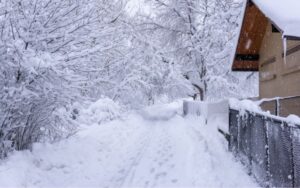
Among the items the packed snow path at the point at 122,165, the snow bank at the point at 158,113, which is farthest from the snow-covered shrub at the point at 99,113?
the snow bank at the point at 158,113

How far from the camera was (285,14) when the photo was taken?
8.37 m

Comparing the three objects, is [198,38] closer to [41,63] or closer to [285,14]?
[285,14]

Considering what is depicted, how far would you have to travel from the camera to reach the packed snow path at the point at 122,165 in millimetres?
7648

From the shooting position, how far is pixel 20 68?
7.65 m

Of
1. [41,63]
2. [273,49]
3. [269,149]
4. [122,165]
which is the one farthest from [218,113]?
[41,63]

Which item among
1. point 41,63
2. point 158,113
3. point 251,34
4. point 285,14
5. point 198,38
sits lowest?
point 158,113

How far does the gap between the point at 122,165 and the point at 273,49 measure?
6.33 m

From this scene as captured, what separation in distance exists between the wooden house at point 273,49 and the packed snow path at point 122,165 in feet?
7.34

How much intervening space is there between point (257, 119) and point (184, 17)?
1971 cm

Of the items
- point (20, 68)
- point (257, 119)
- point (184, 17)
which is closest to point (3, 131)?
point (20, 68)

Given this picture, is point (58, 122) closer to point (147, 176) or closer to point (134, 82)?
point (147, 176)

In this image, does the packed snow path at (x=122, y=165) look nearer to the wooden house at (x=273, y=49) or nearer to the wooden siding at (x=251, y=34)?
the wooden house at (x=273, y=49)

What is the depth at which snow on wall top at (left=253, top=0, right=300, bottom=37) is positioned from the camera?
25.7ft

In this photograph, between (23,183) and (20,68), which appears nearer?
A: (23,183)
